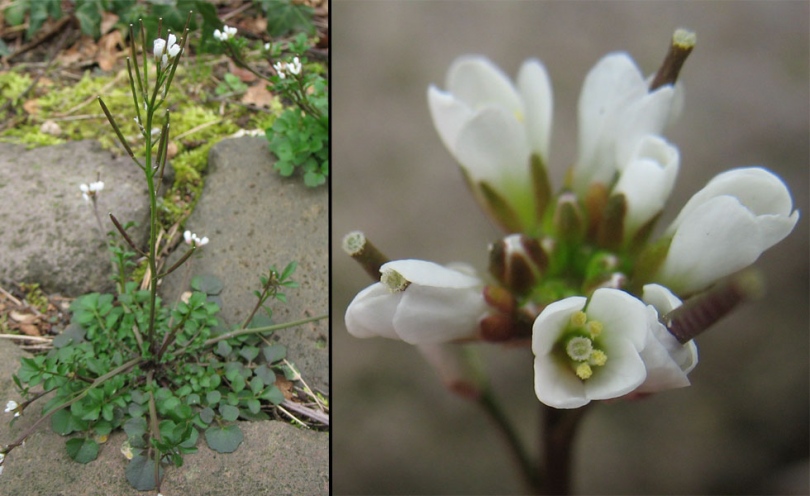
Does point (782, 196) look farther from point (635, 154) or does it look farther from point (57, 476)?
point (57, 476)

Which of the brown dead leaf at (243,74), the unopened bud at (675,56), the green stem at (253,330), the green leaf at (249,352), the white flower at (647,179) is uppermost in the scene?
the unopened bud at (675,56)

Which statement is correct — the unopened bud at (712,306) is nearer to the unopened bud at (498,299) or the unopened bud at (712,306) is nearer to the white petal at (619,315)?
the white petal at (619,315)

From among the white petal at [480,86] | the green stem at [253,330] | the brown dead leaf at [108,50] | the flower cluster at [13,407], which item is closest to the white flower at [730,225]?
the white petal at [480,86]

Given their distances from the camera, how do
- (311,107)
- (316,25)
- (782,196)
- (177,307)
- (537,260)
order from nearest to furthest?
(782,196), (537,260), (177,307), (311,107), (316,25)

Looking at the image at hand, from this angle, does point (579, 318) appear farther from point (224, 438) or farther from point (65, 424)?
point (65, 424)

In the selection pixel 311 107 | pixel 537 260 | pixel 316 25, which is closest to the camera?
pixel 537 260

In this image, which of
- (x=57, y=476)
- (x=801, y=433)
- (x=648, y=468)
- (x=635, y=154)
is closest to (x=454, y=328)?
(x=635, y=154)

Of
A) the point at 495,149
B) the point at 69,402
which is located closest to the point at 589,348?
the point at 495,149
